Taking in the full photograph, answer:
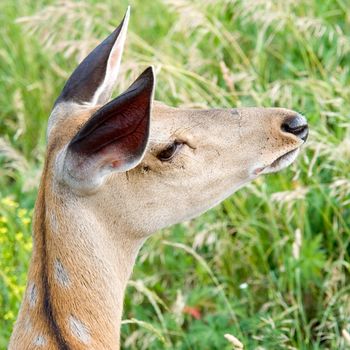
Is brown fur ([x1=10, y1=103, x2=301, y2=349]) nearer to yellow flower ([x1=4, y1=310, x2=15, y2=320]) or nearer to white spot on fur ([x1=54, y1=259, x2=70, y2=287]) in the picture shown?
white spot on fur ([x1=54, y1=259, x2=70, y2=287])

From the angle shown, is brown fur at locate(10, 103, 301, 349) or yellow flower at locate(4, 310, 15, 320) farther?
yellow flower at locate(4, 310, 15, 320)

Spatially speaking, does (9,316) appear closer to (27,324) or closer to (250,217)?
(27,324)

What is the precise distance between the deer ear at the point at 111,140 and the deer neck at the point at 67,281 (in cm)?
16

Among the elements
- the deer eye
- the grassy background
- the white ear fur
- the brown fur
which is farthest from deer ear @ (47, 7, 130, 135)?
the grassy background

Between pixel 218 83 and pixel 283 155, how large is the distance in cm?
276

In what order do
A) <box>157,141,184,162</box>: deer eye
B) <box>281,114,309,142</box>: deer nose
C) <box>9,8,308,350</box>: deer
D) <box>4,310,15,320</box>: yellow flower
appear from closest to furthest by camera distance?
1. <box>9,8,308,350</box>: deer
2. <box>157,141,184,162</box>: deer eye
3. <box>281,114,309,142</box>: deer nose
4. <box>4,310,15,320</box>: yellow flower

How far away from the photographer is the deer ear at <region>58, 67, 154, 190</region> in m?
3.14

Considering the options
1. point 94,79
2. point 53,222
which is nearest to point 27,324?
point 53,222

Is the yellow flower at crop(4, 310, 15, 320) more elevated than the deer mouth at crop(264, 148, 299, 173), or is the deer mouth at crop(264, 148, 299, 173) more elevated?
the deer mouth at crop(264, 148, 299, 173)

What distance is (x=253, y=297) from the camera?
5195 mm

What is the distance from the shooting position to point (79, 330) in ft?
11.3

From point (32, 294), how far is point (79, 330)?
18 cm

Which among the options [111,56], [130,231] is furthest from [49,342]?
[111,56]

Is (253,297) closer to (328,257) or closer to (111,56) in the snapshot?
(328,257)
